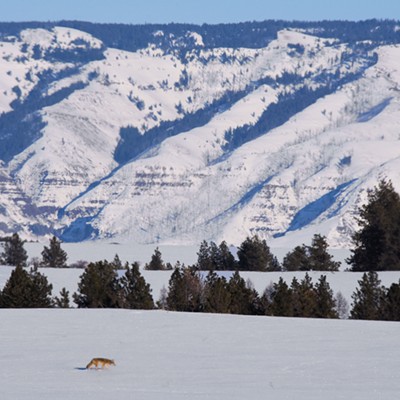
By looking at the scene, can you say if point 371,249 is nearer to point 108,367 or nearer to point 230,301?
point 230,301

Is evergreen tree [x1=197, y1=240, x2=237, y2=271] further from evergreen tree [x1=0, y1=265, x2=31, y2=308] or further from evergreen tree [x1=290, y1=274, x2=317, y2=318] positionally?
evergreen tree [x1=290, y1=274, x2=317, y2=318]

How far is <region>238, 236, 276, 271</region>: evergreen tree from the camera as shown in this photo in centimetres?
12025

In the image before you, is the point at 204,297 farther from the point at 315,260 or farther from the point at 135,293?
the point at 315,260

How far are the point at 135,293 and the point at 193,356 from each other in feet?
94.8

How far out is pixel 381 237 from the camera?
119 metres

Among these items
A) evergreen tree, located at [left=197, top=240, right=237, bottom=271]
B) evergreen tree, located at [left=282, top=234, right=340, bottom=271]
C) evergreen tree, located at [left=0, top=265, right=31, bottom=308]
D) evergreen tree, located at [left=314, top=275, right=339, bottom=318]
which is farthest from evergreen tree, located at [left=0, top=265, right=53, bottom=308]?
evergreen tree, located at [left=197, top=240, right=237, bottom=271]

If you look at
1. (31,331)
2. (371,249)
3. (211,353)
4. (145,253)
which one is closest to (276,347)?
(211,353)

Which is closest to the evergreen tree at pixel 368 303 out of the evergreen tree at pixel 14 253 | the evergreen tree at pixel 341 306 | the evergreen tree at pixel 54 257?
the evergreen tree at pixel 341 306

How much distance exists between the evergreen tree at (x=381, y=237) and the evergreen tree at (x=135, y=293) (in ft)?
129

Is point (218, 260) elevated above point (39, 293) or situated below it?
above

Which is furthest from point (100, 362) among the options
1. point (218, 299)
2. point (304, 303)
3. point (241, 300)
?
point (241, 300)

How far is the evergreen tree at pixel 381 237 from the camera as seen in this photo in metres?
117

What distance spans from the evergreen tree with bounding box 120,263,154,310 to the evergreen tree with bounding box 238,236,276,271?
41.1 meters

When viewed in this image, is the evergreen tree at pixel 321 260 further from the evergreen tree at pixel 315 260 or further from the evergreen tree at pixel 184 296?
the evergreen tree at pixel 184 296
